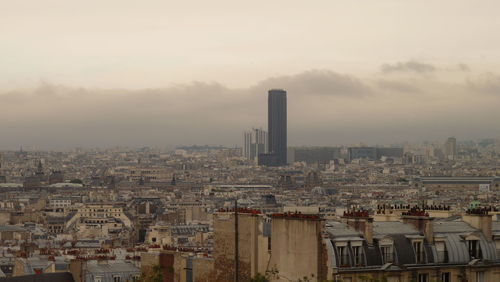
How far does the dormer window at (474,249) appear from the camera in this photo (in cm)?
2591

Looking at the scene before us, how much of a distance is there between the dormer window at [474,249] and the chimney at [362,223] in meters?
2.13

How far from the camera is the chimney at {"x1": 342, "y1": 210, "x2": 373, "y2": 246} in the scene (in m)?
25.0

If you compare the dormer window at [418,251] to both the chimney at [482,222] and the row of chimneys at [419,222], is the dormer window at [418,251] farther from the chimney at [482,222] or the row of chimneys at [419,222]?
the chimney at [482,222]

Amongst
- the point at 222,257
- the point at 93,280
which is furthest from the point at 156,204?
the point at 222,257

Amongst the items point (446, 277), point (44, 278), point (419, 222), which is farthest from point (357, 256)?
point (44, 278)

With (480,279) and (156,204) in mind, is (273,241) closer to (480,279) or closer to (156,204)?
(480,279)

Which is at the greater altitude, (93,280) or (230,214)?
(230,214)

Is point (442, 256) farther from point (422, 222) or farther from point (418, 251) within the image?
point (422, 222)

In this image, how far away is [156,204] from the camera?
18238 centimetres

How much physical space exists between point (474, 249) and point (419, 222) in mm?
1137

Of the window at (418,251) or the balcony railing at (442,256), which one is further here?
the balcony railing at (442,256)

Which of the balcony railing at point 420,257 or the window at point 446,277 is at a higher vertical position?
the balcony railing at point 420,257

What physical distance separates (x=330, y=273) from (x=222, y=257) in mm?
2992

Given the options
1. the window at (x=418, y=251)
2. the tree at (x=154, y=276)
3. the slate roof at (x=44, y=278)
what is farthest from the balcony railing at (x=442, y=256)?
the slate roof at (x=44, y=278)
